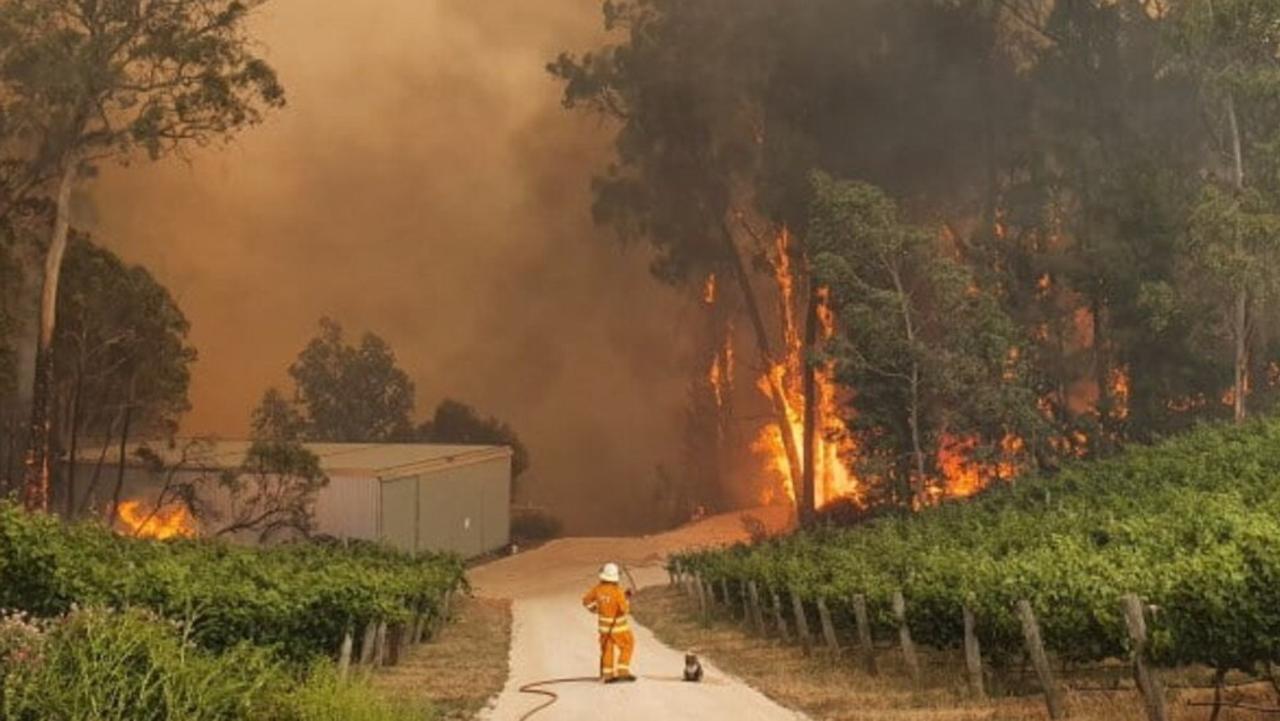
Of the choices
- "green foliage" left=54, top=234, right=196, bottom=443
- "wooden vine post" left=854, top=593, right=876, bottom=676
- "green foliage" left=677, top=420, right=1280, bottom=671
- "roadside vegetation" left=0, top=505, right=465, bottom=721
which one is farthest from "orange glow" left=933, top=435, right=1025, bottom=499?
"green foliage" left=54, top=234, right=196, bottom=443

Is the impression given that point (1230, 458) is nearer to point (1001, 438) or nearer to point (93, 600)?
point (1001, 438)

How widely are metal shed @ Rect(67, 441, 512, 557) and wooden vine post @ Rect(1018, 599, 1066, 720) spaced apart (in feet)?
146

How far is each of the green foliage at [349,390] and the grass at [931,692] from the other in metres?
70.8

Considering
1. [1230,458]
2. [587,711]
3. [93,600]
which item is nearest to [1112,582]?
[587,711]

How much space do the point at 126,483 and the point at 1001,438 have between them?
4584 cm

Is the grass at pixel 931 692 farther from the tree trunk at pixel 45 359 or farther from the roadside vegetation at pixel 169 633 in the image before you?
the tree trunk at pixel 45 359

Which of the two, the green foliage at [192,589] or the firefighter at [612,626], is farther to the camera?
the firefighter at [612,626]

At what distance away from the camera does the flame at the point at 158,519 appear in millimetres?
58312

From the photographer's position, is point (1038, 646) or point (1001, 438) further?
point (1001, 438)

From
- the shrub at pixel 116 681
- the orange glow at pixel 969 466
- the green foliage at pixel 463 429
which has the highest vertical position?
the green foliage at pixel 463 429

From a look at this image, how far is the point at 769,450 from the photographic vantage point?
79.7 m

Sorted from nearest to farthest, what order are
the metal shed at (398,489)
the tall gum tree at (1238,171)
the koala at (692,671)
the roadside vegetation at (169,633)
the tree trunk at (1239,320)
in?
the roadside vegetation at (169,633), the koala at (692,671), the tall gum tree at (1238,171), the tree trunk at (1239,320), the metal shed at (398,489)

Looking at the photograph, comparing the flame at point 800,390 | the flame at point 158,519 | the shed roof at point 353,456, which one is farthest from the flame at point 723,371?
the flame at point 158,519

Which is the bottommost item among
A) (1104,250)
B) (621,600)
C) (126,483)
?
(621,600)
